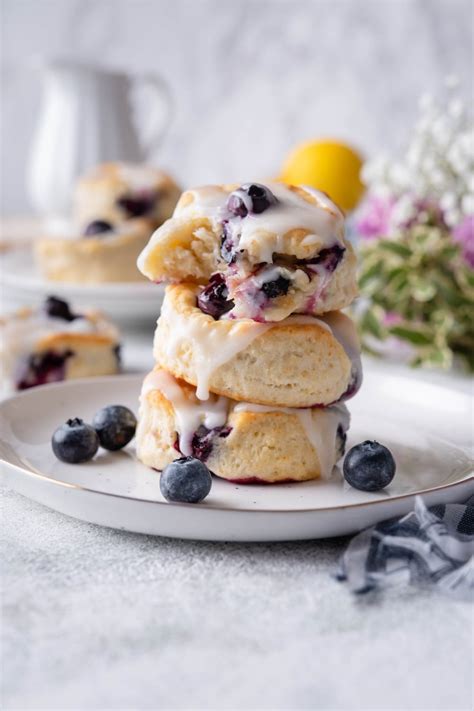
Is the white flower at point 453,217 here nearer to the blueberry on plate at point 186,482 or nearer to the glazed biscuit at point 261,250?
the glazed biscuit at point 261,250

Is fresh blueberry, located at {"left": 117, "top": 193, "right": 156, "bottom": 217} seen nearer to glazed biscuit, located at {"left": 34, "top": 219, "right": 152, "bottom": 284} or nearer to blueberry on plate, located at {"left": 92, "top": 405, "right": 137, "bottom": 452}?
glazed biscuit, located at {"left": 34, "top": 219, "right": 152, "bottom": 284}

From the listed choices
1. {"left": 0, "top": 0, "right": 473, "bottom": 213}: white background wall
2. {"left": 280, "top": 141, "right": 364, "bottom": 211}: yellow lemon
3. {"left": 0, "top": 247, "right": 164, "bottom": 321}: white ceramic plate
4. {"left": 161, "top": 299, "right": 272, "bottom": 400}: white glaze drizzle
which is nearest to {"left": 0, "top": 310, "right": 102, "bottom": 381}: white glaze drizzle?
{"left": 0, "top": 247, "right": 164, "bottom": 321}: white ceramic plate

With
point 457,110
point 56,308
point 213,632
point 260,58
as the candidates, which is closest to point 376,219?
point 457,110

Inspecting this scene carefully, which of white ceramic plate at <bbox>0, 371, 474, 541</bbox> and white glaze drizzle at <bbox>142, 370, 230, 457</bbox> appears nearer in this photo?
white ceramic plate at <bbox>0, 371, 474, 541</bbox>

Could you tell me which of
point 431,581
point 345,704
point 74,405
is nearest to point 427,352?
point 74,405

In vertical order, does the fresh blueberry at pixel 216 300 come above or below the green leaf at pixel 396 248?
above

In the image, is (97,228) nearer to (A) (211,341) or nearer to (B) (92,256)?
(B) (92,256)

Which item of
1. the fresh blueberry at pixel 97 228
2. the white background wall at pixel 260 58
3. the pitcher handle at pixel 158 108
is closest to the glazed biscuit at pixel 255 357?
the fresh blueberry at pixel 97 228
